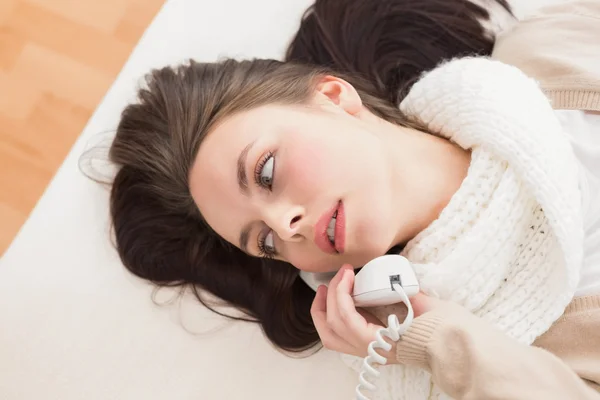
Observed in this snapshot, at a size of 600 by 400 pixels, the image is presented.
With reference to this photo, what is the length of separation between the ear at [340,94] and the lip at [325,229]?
21cm

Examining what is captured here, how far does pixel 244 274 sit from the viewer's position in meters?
1.26

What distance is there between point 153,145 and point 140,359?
1.51 feet

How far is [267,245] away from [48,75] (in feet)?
2.67

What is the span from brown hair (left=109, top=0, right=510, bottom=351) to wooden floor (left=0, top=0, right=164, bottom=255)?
29cm

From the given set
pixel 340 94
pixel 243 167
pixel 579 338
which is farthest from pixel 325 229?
pixel 579 338

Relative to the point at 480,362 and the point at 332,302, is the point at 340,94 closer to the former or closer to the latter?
the point at 332,302

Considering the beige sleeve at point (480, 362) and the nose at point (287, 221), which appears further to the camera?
the nose at point (287, 221)

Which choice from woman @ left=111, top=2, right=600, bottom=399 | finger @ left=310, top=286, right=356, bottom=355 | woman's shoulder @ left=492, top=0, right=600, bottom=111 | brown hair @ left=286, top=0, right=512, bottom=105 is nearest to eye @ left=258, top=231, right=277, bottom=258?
woman @ left=111, top=2, right=600, bottom=399

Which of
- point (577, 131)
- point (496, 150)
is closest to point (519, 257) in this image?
point (496, 150)

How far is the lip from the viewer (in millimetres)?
925

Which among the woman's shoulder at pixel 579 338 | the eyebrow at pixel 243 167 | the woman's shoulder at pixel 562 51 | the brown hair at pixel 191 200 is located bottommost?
the brown hair at pixel 191 200

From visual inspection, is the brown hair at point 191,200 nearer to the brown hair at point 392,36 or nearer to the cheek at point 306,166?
the brown hair at point 392,36

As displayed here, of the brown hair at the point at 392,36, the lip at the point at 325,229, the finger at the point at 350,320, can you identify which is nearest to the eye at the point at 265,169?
the lip at the point at 325,229

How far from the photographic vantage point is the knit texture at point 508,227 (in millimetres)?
949
